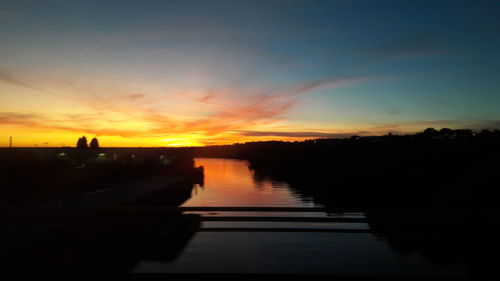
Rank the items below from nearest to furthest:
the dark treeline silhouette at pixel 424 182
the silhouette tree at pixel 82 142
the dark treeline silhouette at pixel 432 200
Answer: the dark treeline silhouette at pixel 432 200 → the dark treeline silhouette at pixel 424 182 → the silhouette tree at pixel 82 142

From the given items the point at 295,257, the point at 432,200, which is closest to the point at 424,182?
the point at 432,200

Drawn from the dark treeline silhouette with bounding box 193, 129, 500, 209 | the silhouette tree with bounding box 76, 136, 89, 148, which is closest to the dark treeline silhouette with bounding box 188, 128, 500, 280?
the dark treeline silhouette with bounding box 193, 129, 500, 209

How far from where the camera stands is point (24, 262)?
7555mm

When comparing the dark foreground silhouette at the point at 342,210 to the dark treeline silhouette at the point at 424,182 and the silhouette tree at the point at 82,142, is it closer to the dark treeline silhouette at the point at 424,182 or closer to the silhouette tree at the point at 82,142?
the dark treeline silhouette at the point at 424,182

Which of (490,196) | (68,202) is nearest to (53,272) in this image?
(68,202)

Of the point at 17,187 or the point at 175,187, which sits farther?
the point at 175,187

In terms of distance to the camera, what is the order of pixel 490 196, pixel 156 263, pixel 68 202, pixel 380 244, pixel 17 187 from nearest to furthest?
pixel 156 263 < pixel 380 244 < pixel 68 202 < pixel 17 187 < pixel 490 196

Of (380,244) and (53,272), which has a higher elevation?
(53,272)

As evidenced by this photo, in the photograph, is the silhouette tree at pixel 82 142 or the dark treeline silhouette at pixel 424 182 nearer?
the dark treeline silhouette at pixel 424 182

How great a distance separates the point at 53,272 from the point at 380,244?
14.9 meters

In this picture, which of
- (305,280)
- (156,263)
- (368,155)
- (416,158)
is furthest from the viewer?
(368,155)

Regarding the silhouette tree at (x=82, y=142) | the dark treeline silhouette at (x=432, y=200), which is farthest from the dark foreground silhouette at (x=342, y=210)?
the silhouette tree at (x=82, y=142)

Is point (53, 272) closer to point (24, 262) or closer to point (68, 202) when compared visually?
point (24, 262)

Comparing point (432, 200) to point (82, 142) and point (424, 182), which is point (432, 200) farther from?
point (82, 142)
